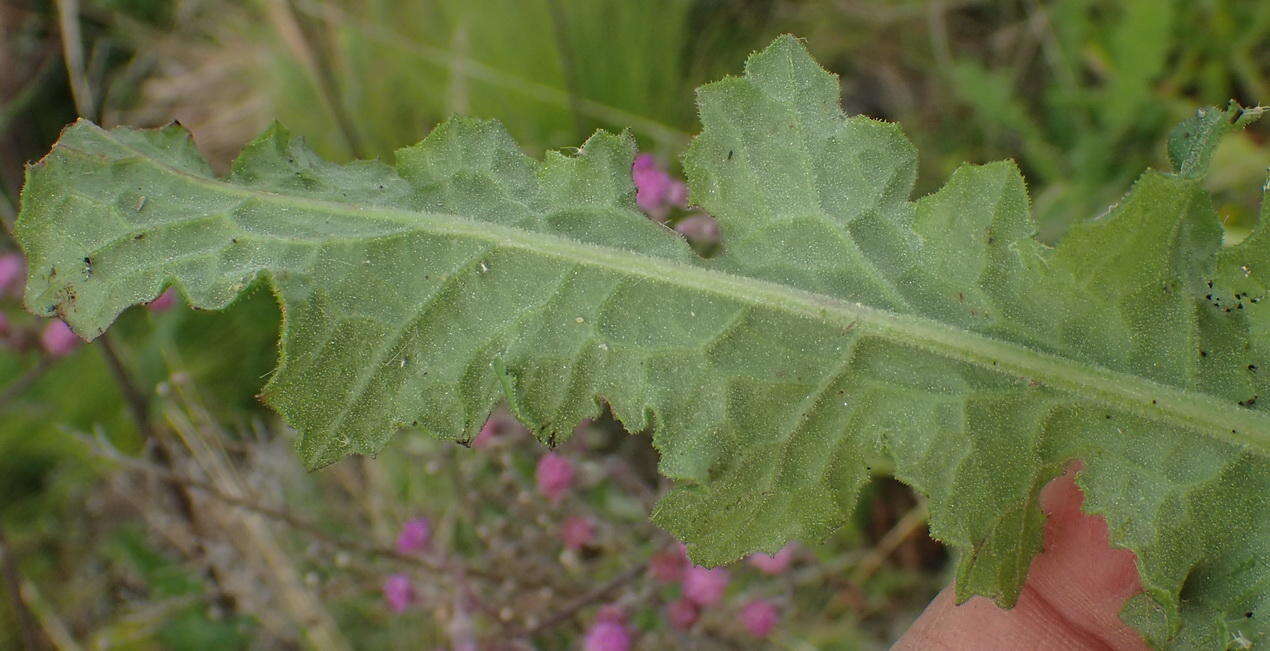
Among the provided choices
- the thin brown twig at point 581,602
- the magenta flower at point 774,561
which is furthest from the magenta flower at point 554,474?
the magenta flower at point 774,561

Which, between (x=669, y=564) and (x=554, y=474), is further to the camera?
(x=669, y=564)

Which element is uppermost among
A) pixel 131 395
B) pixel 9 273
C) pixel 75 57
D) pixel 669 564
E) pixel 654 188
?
pixel 654 188

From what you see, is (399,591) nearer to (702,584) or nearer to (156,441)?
(702,584)

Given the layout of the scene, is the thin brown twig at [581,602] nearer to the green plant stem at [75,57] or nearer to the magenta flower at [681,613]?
the magenta flower at [681,613]

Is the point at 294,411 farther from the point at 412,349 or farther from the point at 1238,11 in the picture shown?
the point at 1238,11

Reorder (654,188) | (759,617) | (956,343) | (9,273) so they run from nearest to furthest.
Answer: (956,343) < (654,188) < (759,617) < (9,273)

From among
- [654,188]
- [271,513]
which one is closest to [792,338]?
[654,188]

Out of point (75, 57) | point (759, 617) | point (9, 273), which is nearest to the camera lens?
point (759, 617)
